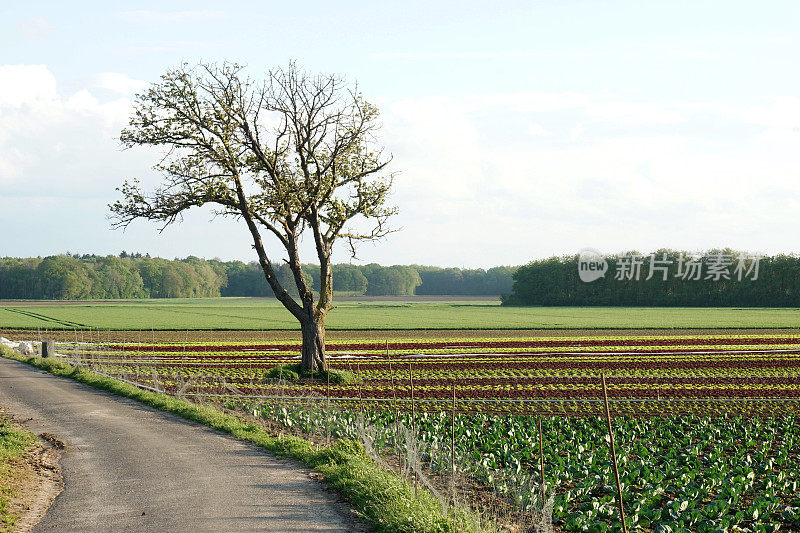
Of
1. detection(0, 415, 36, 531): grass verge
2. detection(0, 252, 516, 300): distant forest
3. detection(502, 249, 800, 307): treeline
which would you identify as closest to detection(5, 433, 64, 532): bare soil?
detection(0, 415, 36, 531): grass verge

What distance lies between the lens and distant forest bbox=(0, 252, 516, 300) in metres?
138

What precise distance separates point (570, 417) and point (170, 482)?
10079 millimetres

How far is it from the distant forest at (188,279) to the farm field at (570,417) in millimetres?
109115

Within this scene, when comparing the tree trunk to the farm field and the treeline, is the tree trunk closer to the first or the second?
the farm field

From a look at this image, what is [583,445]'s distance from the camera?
47.6ft

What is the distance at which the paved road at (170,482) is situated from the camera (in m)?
8.99

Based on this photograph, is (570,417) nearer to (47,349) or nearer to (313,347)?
(313,347)

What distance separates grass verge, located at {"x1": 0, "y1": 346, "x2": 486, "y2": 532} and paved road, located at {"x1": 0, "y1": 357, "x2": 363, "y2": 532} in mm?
280

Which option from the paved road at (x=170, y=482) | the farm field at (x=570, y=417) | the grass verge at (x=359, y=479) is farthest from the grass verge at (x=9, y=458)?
the farm field at (x=570, y=417)

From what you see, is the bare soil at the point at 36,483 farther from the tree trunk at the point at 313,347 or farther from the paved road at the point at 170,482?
the tree trunk at the point at 313,347

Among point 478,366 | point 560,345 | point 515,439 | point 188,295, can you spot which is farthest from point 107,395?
point 188,295

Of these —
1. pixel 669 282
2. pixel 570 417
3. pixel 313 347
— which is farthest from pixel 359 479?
pixel 669 282

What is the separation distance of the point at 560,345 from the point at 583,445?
26.9 meters

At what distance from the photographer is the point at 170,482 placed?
1089cm
